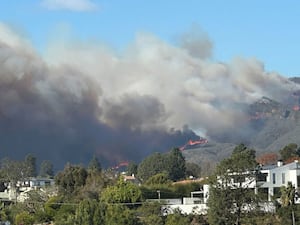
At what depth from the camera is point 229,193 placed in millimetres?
44188

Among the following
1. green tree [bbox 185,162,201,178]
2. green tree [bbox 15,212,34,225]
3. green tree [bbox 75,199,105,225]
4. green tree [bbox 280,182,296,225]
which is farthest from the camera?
green tree [bbox 185,162,201,178]

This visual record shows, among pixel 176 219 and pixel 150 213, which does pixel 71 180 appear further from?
pixel 176 219

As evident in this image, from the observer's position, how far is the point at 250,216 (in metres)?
45.6

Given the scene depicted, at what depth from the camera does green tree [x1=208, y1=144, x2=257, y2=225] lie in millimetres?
44094

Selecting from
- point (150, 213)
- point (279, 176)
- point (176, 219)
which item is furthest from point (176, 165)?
point (176, 219)

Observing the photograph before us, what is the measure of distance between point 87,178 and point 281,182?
701 inches

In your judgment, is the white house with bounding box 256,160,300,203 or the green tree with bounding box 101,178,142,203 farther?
the white house with bounding box 256,160,300,203

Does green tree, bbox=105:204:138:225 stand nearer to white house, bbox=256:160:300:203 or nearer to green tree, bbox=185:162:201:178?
white house, bbox=256:160:300:203

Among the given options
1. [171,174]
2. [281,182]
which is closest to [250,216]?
[281,182]

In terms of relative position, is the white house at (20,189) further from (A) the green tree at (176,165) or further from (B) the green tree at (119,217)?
(B) the green tree at (119,217)

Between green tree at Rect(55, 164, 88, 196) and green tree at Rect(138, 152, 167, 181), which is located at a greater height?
green tree at Rect(138, 152, 167, 181)

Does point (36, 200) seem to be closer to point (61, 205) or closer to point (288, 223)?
point (61, 205)

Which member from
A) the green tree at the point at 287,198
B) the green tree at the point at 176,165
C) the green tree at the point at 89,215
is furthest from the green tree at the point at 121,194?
the green tree at the point at 176,165

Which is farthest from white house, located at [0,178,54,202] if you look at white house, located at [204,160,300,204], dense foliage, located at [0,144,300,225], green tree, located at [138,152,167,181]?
white house, located at [204,160,300,204]
